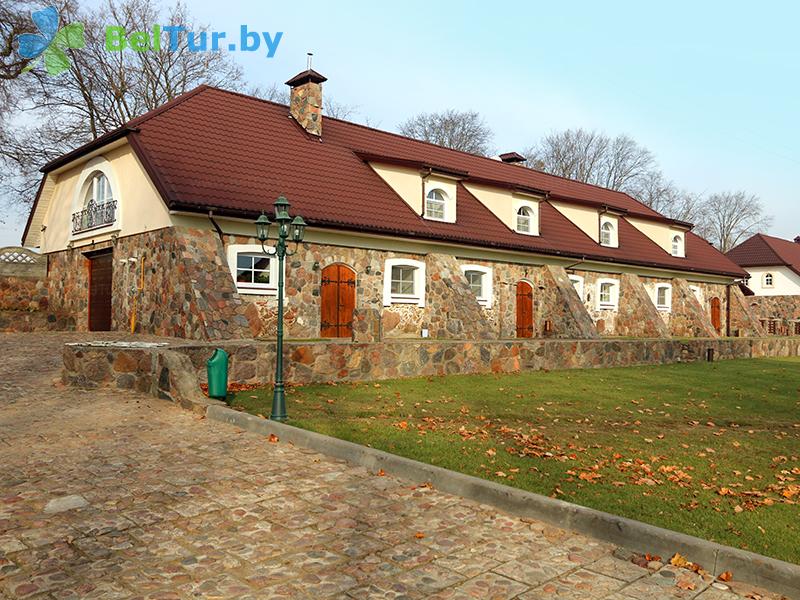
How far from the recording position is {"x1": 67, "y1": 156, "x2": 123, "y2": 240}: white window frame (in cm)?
1695

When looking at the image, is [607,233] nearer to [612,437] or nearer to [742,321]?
[742,321]

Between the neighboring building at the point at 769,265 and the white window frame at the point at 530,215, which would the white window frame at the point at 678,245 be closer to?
the white window frame at the point at 530,215

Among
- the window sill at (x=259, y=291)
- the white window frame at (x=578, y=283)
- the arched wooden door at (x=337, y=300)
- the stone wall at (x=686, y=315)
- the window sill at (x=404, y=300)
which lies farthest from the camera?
the stone wall at (x=686, y=315)

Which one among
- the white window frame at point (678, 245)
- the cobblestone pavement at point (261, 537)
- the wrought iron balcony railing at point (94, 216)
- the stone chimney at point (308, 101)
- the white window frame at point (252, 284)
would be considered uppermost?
the stone chimney at point (308, 101)

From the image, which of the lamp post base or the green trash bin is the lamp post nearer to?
the lamp post base

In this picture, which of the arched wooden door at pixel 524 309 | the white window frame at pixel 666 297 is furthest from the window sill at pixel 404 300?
the white window frame at pixel 666 297

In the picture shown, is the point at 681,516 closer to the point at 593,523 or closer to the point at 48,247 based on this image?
the point at 593,523

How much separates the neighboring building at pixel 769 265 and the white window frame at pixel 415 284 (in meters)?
37.0

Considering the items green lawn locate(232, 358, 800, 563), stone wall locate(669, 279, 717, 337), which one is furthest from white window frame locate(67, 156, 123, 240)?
stone wall locate(669, 279, 717, 337)

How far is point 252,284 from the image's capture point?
15.7m

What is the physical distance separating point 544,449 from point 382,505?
8.11 ft

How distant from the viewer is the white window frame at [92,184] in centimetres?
1695

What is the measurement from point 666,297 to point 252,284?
65.9 feet

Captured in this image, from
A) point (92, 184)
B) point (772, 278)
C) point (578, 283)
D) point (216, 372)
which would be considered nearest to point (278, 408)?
point (216, 372)
